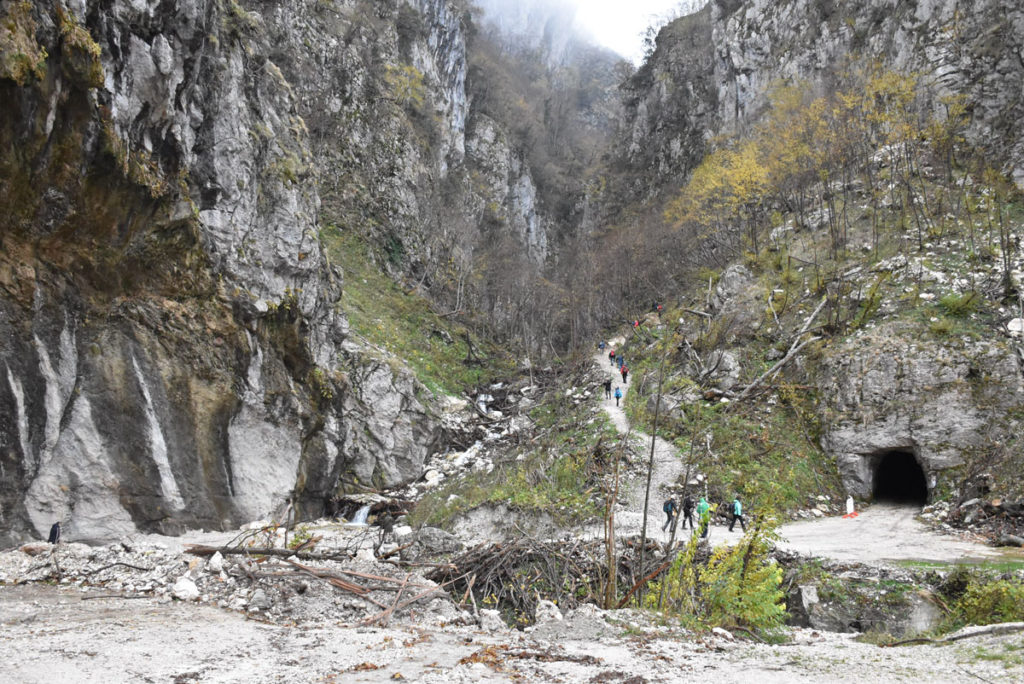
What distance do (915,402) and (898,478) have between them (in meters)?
4.37

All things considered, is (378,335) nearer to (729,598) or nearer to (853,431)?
(853,431)

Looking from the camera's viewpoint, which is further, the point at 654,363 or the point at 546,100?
the point at 546,100

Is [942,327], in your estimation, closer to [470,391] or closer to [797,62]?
[470,391]

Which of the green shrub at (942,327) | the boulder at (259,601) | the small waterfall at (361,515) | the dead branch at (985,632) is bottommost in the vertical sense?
the small waterfall at (361,515)

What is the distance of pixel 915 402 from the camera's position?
15.1 m

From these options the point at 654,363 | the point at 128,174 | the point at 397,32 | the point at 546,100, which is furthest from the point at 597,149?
the point at 128,174

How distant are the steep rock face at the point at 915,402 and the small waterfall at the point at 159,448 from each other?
16635 millimetres

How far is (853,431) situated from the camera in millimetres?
15781

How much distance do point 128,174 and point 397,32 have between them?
3906 cm

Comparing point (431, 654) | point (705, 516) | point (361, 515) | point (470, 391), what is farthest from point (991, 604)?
point (470, 391)

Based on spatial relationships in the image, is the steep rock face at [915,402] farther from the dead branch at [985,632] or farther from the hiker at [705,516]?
the dead branch at [985,632]

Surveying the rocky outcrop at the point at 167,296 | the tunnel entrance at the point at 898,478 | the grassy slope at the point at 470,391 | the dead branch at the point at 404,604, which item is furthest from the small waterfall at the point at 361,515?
the tunnel entrance at the point at 898,478

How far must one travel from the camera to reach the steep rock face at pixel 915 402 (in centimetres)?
1405

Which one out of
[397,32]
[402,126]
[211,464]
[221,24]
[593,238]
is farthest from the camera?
[593,238]
